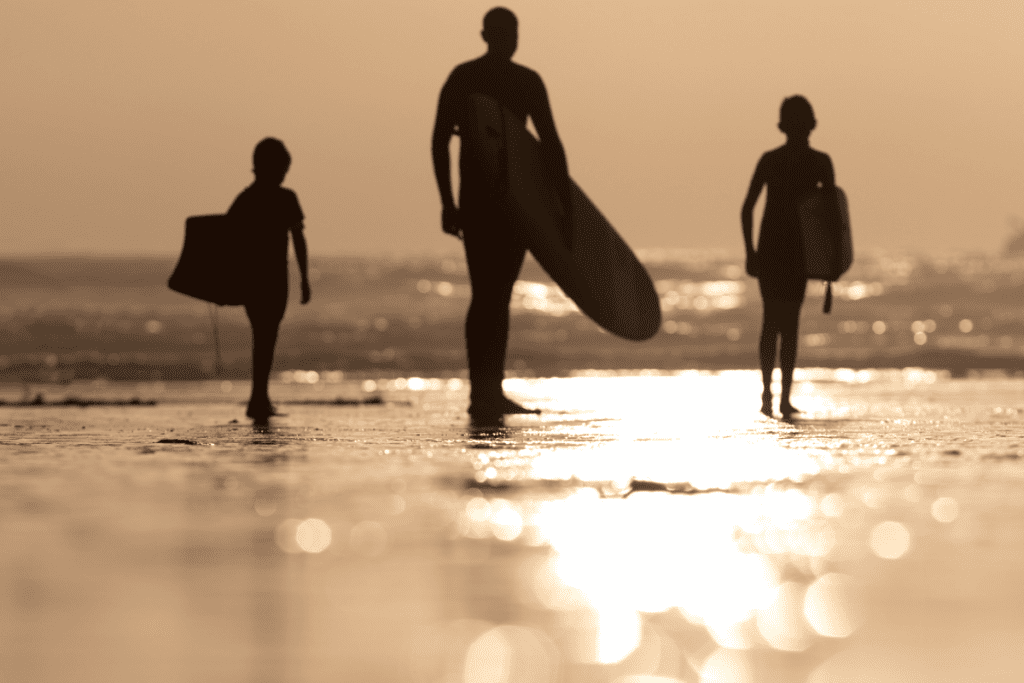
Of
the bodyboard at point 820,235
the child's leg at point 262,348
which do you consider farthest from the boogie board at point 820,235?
the child's leg at point 262,348

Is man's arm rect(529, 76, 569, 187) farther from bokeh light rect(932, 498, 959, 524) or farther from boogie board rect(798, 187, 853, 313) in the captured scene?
bokeh light rect(932, 498, 959, 524)

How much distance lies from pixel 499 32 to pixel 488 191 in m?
0.85

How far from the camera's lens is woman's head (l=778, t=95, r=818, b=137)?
8.35m

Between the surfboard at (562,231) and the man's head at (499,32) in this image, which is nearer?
the surfboard at (562,231)

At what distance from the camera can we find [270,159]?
8.45 m

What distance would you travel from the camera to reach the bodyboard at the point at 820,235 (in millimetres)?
8312

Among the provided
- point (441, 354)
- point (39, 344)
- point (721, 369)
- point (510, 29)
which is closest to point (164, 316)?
point (39, 344)

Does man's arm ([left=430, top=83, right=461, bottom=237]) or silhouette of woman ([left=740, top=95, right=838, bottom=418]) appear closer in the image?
man's arm ([left=430, top=83, right=461, bottom=237])

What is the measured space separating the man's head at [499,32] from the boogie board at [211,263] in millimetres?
2080

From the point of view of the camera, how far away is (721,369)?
1605 centimetres

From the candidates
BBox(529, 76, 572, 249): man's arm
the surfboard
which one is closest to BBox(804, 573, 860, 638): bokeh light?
the surfboard

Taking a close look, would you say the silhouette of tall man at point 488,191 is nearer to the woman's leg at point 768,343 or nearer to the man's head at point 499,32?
the man's head at point 499,32

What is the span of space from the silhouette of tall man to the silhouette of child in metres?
1.40

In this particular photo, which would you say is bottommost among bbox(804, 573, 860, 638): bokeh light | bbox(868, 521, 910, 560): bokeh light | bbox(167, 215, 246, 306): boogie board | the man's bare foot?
bbox(804, 573, 860, 638): bokeh light
